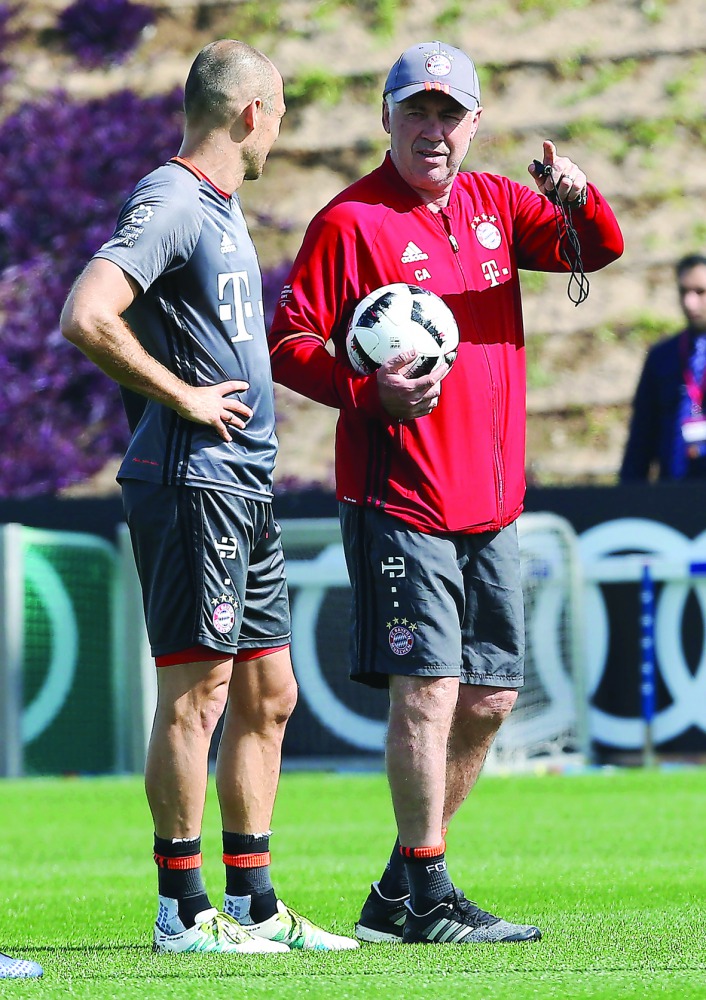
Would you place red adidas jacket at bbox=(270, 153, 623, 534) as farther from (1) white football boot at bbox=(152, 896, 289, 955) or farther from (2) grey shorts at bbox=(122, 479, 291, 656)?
(1) white football boot at bbox=(152, 896, 289, 955)

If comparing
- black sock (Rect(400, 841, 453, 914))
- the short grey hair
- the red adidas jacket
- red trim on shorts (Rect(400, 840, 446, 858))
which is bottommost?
black sock (Rect(400, 841, 453, 914))

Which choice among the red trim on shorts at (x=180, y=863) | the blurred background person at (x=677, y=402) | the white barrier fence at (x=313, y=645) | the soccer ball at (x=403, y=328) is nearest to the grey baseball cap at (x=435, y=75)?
the soccer ball at (x=403, y=328)

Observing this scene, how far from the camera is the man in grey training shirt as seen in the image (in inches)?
171

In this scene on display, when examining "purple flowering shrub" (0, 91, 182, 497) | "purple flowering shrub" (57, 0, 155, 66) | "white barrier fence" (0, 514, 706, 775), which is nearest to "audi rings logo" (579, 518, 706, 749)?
"white barrier fence" (0, 514, 706, 775)

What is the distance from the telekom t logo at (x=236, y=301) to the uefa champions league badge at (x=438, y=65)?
0.79 meters

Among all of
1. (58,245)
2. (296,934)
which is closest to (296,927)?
(296,934)

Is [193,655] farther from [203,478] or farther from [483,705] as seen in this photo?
[483,705]

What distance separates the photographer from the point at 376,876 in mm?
6039

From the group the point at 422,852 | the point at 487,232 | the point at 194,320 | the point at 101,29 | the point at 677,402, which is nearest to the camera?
the point at 194,320

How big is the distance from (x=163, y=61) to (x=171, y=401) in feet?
46.0

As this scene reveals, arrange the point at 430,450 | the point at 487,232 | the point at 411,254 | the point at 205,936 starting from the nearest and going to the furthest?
the point at 205,936, the point at 430,450, the point at 411,254, the point at 487,232

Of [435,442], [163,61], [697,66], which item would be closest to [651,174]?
[697,66]

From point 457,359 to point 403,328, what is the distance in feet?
0.73

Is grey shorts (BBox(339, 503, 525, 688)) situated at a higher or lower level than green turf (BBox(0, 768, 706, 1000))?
higher
